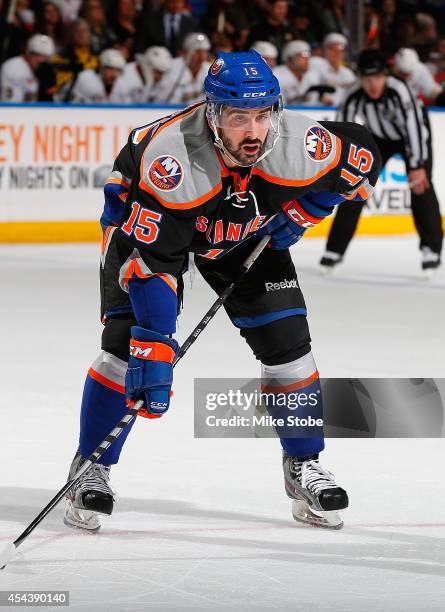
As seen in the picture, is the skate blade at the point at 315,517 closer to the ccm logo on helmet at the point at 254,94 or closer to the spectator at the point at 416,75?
the ccm logo on helmet at the point at 254,94

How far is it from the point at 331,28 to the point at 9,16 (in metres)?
2.93

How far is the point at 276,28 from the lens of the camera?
10914 mm

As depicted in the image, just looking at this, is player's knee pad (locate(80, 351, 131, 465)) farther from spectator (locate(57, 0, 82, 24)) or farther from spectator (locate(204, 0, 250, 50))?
spectator (locate(204, 0, 250, 50))

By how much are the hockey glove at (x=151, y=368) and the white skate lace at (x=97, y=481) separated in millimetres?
361

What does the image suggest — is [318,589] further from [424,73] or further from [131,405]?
[424,73]

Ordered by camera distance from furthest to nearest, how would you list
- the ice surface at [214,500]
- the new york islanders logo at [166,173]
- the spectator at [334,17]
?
the spectator at [334,17], the new york islanders logo at [166,173], the ice surface at [214,500]

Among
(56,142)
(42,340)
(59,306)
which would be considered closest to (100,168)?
(56,142)

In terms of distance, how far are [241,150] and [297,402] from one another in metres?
0.69

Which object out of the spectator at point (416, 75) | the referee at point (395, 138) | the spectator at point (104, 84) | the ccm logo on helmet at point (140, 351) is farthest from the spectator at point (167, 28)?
the ccm logo on helmet at point (140, 351)

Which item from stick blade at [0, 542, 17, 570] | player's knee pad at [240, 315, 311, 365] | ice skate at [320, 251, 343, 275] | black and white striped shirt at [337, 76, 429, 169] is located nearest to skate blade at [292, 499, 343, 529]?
player's knee pad at [240, 315, 311, 365]

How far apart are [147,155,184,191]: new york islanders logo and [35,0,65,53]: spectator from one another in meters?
7.14

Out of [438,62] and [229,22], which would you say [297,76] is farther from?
[438,62]

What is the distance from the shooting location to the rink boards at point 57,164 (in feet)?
28.2

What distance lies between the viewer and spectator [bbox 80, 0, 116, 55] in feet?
33.4
